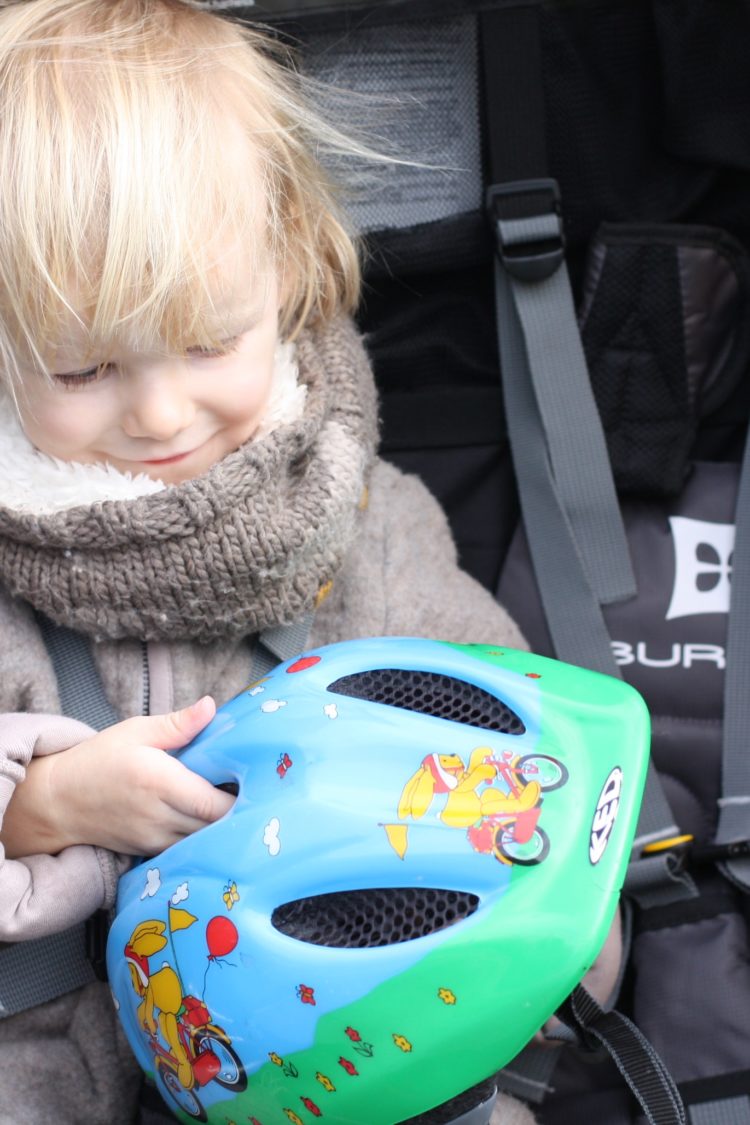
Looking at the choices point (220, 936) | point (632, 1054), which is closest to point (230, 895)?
point (220, 936)

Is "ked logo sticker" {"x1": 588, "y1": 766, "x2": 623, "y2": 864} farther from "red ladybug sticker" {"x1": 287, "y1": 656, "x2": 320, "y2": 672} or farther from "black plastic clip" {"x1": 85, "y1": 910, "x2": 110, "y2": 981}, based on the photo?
"black plastic clip" {"x1": 85, "y1": 910, "x2": 110, "y2": 981}

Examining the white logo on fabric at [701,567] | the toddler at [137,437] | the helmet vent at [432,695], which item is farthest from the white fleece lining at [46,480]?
the white logo on fabric at [701,567]

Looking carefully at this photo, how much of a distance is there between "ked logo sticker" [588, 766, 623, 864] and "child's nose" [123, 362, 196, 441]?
1.47 ft

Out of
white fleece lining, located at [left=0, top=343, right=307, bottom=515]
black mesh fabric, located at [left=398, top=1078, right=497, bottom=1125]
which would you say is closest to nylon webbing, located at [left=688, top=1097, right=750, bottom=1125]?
black mesh fabric, located at [left=398, top=1078, right=497, bottom=1125]

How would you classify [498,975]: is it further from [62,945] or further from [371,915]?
[62,945]

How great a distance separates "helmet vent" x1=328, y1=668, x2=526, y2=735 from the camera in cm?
97

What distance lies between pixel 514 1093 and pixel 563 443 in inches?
25.2

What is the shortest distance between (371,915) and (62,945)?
1.19 feet

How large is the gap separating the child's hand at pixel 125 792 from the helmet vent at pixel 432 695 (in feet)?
0.42

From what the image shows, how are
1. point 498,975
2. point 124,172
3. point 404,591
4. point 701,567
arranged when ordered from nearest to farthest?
point 498,975 < point 124,172 < point 404,591 < point 701,567

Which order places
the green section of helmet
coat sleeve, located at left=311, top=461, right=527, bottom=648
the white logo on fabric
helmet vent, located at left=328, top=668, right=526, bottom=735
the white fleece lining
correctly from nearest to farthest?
the green section of helmet, helmet vent, located at left=328, top=668, right=526, bottom=735, the white fleece lining, coat sleeve, located at left=311, top=461, right=527, bottom=648, the white logo on fabric

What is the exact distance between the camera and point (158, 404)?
1027mm

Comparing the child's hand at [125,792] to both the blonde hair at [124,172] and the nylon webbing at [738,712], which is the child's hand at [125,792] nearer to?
the blonde hair at [124,172]

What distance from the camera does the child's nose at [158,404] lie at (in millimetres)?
1028
